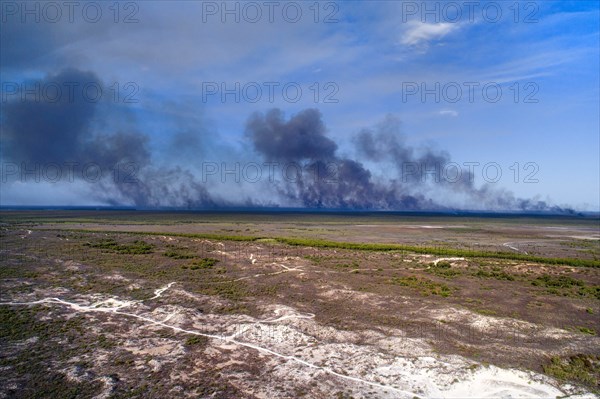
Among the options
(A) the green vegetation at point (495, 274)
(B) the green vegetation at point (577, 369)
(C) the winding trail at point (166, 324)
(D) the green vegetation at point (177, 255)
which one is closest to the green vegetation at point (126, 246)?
(D) the green vegetation at point (177, 255)

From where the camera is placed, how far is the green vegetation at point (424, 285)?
31469 mm

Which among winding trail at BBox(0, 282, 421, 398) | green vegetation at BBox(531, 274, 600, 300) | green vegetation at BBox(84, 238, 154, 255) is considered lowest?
green vegetation at BBox(531, 274, 600, 300)

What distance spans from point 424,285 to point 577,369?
54.5ft

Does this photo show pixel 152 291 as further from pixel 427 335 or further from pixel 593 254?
pixel 593 254

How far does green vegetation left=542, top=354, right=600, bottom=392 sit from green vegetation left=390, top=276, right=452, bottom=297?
1231 cm

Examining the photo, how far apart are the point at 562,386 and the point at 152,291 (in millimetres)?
27520

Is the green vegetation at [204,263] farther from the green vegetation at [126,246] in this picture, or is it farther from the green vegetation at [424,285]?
the green vegetation at [424,285]

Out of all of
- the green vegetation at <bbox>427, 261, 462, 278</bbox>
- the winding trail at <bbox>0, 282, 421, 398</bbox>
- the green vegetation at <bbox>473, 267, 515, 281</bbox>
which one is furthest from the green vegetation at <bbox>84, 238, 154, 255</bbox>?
the green vegetation at <bbox>473, 267, 515, 281</bbox>

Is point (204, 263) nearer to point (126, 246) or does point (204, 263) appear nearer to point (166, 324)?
point (126, 246)

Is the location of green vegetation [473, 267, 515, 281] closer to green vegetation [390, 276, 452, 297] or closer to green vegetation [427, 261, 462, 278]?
green vegetation [427, 261, 462, 278]

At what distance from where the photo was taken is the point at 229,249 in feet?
181

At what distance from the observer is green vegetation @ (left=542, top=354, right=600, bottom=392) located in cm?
1633

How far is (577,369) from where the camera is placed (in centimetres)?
1730

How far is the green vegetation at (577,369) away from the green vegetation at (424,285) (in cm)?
1231
